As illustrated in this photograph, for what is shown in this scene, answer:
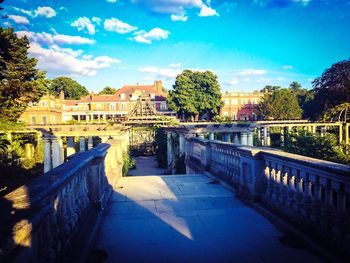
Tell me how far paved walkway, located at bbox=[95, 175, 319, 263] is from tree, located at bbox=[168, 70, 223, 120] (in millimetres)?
46443

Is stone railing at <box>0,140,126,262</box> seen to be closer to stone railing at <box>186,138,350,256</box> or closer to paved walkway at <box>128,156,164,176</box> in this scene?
stone railing at <box>186,138,350,256</box>

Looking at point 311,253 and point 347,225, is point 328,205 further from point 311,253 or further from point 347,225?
point 311,253

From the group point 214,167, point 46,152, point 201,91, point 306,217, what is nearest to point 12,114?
point 46,152

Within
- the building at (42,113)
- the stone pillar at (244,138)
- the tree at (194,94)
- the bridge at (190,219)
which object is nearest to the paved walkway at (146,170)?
the stone pillar at (244,138)

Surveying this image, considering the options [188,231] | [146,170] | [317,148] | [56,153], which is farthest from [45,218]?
[56,153]

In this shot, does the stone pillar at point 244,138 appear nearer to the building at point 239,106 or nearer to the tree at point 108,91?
the building at point 239,106

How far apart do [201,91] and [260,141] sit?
27.7m

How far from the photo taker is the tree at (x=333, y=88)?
3147 cm

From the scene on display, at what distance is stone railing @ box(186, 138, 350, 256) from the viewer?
2.77m

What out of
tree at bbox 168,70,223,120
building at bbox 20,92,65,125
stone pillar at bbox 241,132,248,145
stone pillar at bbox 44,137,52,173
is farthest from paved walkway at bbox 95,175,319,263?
building at bbox 20,92,65,125

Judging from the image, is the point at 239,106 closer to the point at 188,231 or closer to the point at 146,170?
the point at 146,170

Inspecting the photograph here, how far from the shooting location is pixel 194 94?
170ft

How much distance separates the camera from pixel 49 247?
207 centimetres

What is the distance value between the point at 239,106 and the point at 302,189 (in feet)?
208
